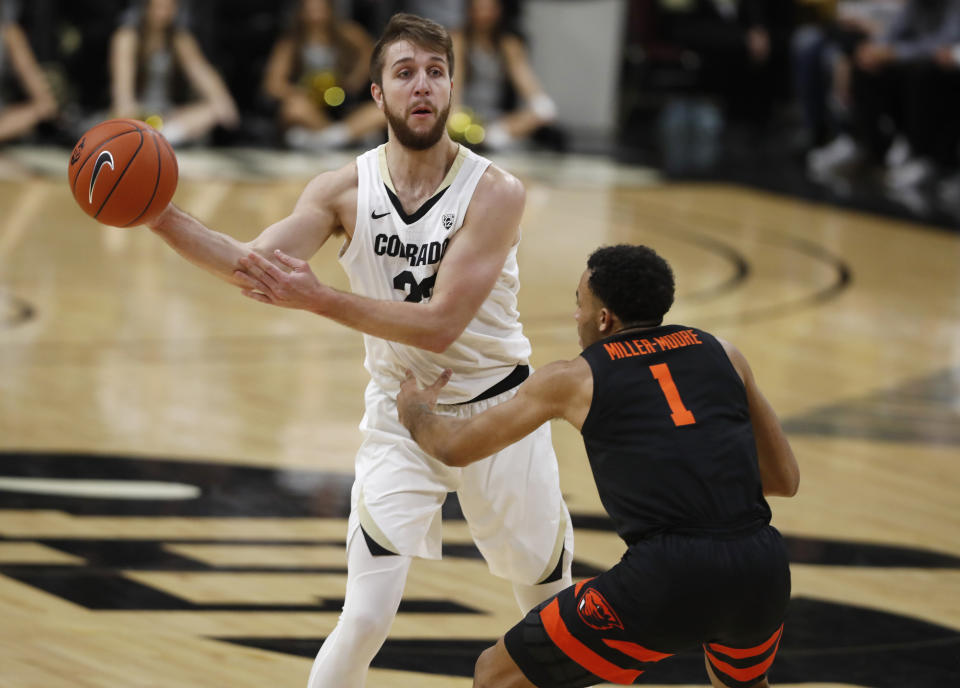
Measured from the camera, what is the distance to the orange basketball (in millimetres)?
3471

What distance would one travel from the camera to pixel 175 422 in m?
6.64

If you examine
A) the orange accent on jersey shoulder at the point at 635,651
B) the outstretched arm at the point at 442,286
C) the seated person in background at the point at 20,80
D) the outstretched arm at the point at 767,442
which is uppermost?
the outstretched arm at the point at 442,286

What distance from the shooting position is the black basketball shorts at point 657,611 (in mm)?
3119

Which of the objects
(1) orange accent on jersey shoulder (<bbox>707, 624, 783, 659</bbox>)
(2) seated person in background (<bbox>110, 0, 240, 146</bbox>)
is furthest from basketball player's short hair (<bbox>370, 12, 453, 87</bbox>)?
(2) seated person in background (<bbox>110, 0, 240, 146</bbox>)

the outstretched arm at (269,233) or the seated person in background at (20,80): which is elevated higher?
the outstretched arm at (269,233)

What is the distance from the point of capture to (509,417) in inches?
130

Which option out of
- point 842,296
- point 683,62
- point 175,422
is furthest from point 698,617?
point 683,62

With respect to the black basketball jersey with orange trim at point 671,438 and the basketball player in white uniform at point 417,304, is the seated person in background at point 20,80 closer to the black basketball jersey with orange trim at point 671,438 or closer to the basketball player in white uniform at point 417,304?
the basketball player in white uniform at point 417,304

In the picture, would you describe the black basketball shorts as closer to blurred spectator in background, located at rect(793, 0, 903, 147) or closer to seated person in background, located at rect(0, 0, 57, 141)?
seated person in background, located at rect(0, 0, 57, 141)

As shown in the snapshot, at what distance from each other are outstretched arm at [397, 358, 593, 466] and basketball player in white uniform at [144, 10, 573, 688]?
0.73 ft

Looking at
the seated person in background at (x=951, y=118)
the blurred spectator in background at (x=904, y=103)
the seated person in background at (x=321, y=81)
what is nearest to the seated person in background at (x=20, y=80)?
the seated person in background at (x=321, y=81)

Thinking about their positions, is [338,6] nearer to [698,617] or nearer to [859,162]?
[859,162]

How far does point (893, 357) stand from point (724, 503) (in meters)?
5.73

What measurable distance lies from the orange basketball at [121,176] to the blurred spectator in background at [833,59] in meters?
12.0
